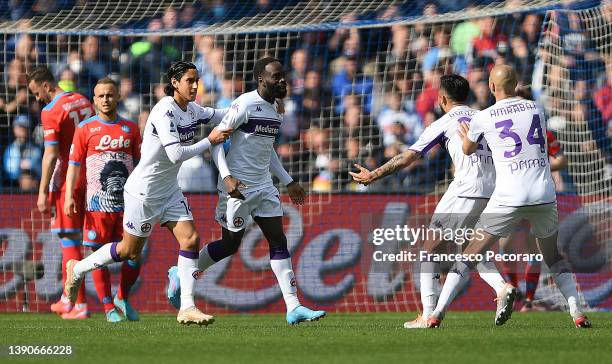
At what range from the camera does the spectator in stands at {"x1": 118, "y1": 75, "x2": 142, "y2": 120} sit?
14.8 metres

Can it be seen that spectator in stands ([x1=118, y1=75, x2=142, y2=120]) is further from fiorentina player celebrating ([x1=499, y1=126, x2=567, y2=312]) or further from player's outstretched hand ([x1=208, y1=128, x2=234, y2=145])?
player's outstretched hand ([x1=208, y1=128, x2=234, y2=145])

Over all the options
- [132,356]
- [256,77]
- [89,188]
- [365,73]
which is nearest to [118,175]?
[89,188]

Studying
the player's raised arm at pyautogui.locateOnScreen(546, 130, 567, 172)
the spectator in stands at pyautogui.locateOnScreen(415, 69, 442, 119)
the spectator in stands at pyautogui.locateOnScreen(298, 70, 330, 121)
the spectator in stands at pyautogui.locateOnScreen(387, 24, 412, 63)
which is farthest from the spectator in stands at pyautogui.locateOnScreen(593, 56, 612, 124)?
the spectator in stands at pyautogui.locateOnScreen(298, 70, 330, 121)

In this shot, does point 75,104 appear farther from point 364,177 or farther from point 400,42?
point 400,42

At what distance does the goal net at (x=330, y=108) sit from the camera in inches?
516

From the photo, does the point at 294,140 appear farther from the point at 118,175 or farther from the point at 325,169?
the point at 118,175

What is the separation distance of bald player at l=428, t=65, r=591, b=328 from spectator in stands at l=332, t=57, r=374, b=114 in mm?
6144

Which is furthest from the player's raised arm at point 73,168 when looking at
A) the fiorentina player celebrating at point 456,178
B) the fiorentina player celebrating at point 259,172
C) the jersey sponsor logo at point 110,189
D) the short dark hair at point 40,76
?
the fiorentina player celebrating at point 456,178

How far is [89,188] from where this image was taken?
1091cm

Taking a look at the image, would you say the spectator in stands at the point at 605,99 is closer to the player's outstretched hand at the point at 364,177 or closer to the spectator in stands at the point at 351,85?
the spectator in stands at the point at 351,85

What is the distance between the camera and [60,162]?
11.5 metres

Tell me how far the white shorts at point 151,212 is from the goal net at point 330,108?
3.59 metres

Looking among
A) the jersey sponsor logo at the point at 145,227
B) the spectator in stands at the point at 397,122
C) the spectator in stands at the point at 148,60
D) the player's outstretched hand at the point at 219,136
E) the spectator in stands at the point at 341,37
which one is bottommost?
the jersey sponsor logo at the point at 145,227

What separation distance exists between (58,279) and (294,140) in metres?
3.49
